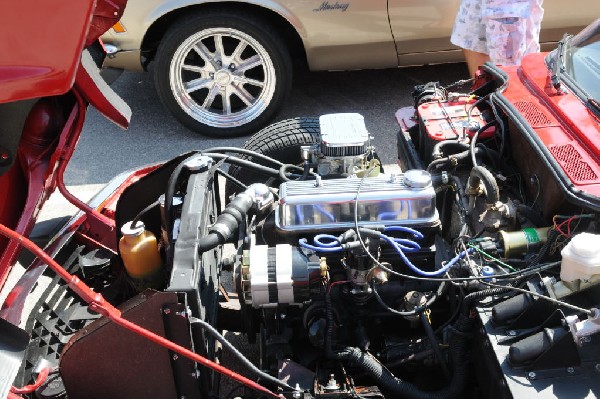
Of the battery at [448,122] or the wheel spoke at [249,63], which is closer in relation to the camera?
the battery at [448,122]

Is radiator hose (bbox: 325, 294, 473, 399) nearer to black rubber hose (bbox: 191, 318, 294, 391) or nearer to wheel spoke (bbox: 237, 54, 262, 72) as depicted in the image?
black rubber hose (bbox: 191, 318, 294, 391)

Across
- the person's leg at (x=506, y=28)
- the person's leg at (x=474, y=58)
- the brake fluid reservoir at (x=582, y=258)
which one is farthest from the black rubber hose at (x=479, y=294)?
the person's leg at (x=474, y=58)

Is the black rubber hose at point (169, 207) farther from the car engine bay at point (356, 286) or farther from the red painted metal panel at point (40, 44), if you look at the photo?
the red painted metal panel at point (40, 44)

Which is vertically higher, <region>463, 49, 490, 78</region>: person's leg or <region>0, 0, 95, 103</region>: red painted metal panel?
<region>0, 0, 95, 103</region>: red painted metal panel

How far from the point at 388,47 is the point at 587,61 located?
2.01m

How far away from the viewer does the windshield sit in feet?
9.18

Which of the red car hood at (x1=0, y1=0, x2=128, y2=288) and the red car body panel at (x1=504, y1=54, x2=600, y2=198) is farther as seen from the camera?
the red car body panel at (x1=504, y1=54, x2=600, y2=198)

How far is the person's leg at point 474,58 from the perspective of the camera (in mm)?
4495

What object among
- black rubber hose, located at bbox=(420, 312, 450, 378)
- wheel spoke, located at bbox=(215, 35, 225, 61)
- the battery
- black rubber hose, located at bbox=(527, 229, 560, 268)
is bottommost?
black rubber hose, located at bbox=(420, 312, 450, 378)

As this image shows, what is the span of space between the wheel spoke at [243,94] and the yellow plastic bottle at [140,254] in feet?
Result: 8.01

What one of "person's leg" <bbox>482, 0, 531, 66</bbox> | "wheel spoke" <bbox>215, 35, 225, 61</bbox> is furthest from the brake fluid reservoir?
"wheel spoke" <bbox>215, 35, 225, 61</bbox>

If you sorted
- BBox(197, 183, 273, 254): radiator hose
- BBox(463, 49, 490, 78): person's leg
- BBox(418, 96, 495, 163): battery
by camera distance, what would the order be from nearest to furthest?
BBox(197, 183, 273, 254): radiator hose
BBox(418, 96, 495, 163): battery
BBox(463, 49, 490, 78): person's leg

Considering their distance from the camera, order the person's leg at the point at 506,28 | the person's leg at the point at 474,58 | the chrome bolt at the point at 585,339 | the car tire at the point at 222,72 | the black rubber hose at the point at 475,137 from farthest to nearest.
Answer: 1. the car tire at the point at 222,72
2. the person's leg at the point at 474,58
3. the person's leg at the point at 506,28
4. the black rubber hose at the point at 475,137
5. the chrome bolt at the point at 585,339

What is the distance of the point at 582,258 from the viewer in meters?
1.93
